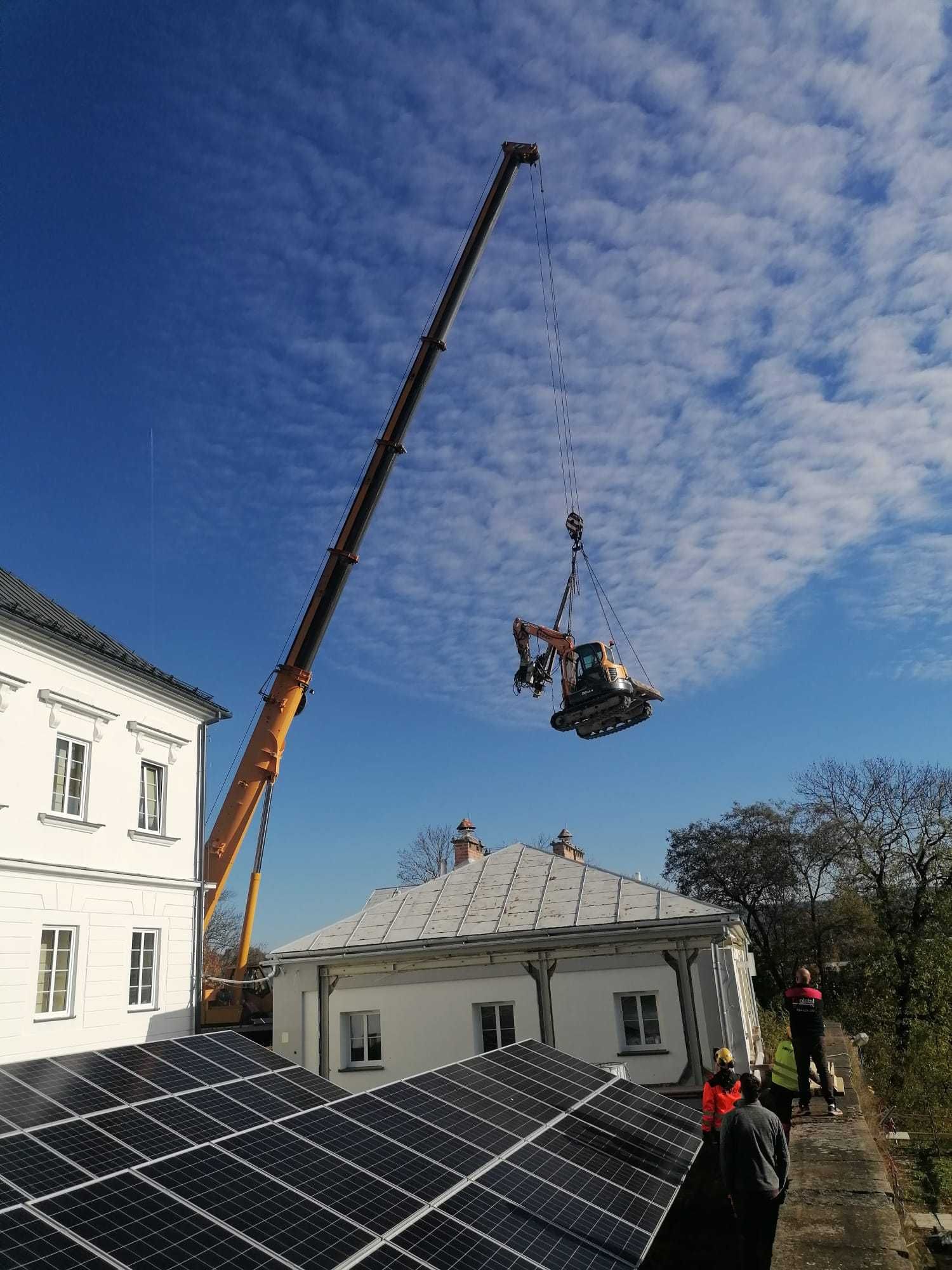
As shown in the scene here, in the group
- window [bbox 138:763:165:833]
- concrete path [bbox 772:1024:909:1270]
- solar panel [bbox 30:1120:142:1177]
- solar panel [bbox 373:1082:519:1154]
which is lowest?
concrete path [bbox 772:1024:909:1270]

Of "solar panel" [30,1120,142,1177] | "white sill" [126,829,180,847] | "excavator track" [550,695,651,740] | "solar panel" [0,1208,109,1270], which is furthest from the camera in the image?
"excavator track" [550,695,651,740]

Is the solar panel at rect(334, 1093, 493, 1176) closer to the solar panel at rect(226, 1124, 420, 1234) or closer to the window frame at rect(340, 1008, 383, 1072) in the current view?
the solar panel at rect(226, 1124, 420, 1234)

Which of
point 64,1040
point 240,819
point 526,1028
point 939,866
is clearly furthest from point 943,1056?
point 64,1040

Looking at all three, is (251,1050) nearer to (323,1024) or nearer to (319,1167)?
(319,1167)

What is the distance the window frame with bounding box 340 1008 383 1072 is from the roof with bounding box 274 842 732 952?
4.91ft

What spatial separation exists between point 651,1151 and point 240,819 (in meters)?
11.8

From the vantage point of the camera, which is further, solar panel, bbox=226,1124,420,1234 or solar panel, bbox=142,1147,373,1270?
solar panel, bbox=226,1124,420,1234

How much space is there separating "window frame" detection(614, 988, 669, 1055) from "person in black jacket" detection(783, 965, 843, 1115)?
501 centimetres

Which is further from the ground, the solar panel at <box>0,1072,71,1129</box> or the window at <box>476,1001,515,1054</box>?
the solar panel at <box>0,1072,71,1129</box>

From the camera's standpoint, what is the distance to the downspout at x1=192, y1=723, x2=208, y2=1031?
17.6 meters

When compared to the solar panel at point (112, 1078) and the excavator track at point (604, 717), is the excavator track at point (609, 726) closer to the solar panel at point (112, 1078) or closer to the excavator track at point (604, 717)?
the excavator track at point (604, 717)

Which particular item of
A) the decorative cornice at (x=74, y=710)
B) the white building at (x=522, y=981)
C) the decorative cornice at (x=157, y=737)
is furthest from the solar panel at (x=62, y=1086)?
the white building at (x=522, y=981)

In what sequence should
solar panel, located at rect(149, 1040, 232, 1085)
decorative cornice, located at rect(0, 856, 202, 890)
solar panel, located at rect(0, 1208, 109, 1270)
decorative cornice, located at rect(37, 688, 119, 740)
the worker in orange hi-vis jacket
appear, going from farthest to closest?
decorative cornice, located at rect(37, 688, 119, 740)
decorative cornice, located at rect(0, 856, 202, 890)
the worker in orange hi-vis jacket
solar panel, located at rect(149, 1040, 232, 1085)
solar panel, located at rect(0, 1208, 109, 1270)

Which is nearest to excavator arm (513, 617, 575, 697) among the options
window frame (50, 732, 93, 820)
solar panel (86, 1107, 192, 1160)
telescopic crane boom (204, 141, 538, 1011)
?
telescopic crane boom (204, 141, 538, 1011)
